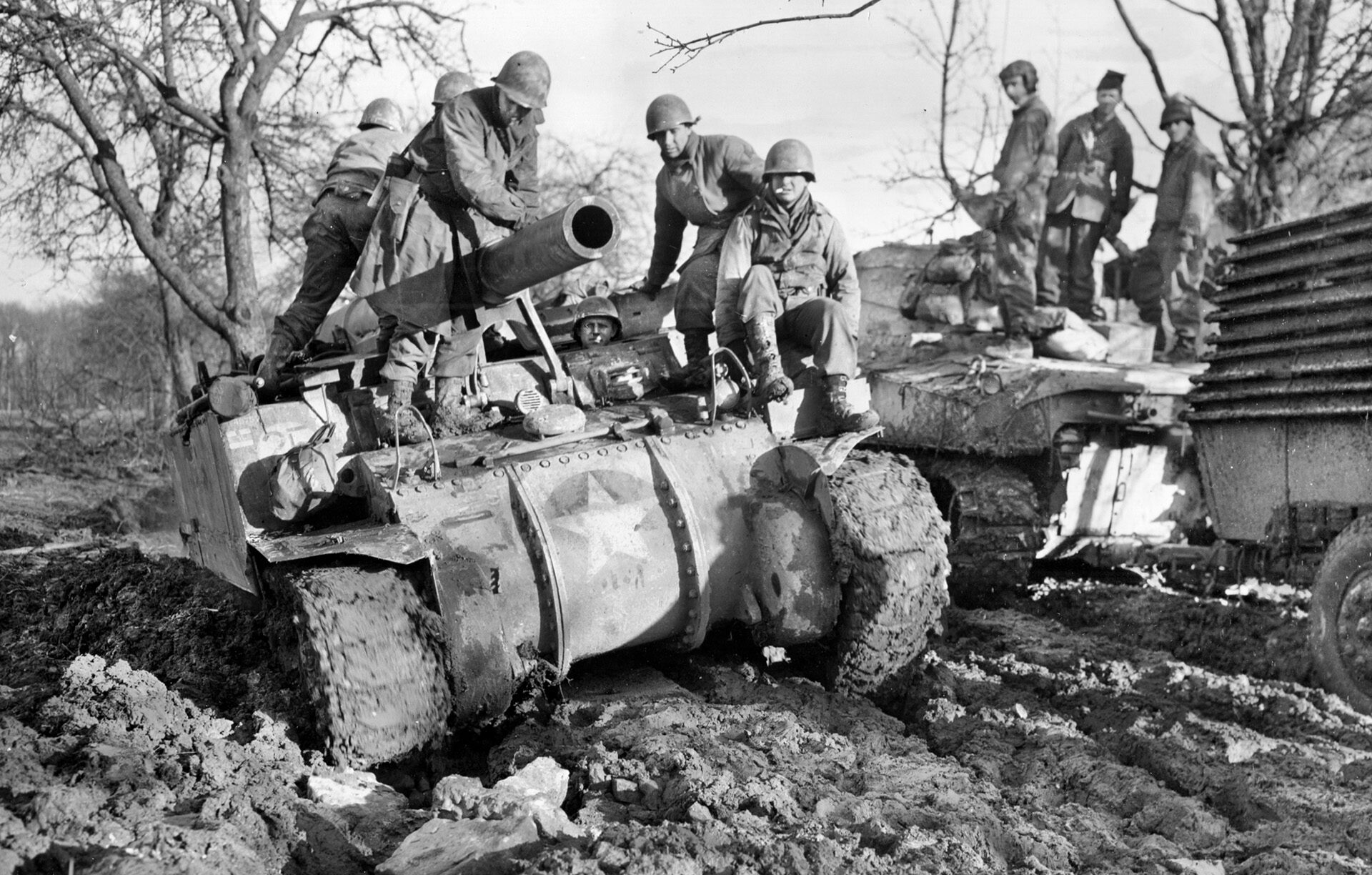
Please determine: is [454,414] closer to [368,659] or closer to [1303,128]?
[368,659]

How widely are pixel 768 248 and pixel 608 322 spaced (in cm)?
93

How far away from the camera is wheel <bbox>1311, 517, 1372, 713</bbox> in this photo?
6211mm

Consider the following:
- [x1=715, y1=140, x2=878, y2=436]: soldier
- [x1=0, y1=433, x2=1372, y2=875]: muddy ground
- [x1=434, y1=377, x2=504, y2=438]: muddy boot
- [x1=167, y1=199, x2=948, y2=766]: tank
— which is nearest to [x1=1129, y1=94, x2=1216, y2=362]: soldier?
[x1=0, y1=433, x2=1372, y2=875]: muddy ground

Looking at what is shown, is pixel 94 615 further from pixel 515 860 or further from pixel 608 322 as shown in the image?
pixel 515 860

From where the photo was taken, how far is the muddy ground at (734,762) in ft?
12.5

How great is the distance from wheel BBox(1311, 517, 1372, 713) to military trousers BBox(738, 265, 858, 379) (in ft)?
8.04

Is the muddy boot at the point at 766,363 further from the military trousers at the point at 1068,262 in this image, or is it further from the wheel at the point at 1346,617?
the military trousers at the point at 1068,262

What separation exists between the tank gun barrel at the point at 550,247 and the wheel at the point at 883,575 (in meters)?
1.46

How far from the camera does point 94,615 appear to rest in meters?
7.70

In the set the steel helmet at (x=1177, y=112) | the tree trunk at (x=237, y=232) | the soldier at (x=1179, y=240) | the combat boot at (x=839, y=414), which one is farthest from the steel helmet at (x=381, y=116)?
the steel helmet at (x=1177, y=112)

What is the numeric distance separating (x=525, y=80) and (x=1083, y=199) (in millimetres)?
6756

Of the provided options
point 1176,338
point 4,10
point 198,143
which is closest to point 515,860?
point 1176,338

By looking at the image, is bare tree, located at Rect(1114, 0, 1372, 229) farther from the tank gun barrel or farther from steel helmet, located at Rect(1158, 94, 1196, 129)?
the tank gun barrel

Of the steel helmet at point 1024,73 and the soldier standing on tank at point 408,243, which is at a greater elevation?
the steel helmet at point 1024,73
